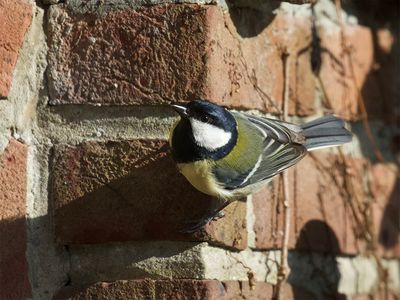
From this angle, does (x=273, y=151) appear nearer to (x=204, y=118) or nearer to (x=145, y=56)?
(x=204, y=118)

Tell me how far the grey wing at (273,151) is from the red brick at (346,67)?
147 millimetres

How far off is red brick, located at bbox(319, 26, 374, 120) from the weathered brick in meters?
0.36

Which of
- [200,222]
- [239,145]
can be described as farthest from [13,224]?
A: [239,145]

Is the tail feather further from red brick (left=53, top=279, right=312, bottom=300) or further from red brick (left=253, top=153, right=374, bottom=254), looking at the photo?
red brick (left=53, top=279, right=312, bottom=300)

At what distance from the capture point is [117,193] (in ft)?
4.58

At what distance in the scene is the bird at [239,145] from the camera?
147cm

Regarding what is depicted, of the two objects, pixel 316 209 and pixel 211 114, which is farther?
pixel 316 209

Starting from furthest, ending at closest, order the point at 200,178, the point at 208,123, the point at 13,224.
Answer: the point at 208,123
the point at 200,178
the point at 13,224

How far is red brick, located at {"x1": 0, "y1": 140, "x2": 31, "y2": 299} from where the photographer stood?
4.29 feet

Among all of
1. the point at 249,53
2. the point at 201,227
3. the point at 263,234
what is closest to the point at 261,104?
the point at 249,53

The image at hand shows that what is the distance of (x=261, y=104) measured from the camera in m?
1.60

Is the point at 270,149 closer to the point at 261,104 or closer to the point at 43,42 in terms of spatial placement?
the point at 261,104

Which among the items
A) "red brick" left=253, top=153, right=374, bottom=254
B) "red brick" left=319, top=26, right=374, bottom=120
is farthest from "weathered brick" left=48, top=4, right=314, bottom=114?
"red brick" left=319, top=26, right=374, bottom=120

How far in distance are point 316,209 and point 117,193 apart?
48cm
